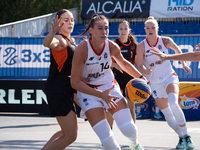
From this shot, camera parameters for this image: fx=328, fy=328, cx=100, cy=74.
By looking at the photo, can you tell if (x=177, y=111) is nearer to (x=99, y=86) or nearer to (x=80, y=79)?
(x=99, y=86)

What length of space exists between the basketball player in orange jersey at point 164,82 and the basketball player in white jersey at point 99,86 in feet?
5.00

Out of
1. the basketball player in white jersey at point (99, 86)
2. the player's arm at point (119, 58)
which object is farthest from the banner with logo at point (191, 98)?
the basketball player in white jersey at point (99, 86)

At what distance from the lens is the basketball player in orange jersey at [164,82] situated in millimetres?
5363

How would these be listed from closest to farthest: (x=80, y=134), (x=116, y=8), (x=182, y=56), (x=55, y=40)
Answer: (x=55, y=40) < (x=182, y=56) < (x=80, y=134) < (x=116, y=8)

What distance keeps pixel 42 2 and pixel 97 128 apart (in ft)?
89.1

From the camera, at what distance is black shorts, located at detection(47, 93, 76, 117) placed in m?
3.88

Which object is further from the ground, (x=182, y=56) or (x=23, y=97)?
(x=182, y=56)

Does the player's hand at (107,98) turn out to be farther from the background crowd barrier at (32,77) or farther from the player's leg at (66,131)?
the background crowd barrier at (32,77)

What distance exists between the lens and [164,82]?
5605mm

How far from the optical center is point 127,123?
151 inches

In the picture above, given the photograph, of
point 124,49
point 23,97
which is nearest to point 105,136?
point 124,49

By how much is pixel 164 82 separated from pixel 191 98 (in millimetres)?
3752

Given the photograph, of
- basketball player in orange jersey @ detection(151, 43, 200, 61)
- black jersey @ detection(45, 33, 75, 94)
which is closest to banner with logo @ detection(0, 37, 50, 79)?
basketball player in orange jersey @ detection(151, 43, 200, 61)

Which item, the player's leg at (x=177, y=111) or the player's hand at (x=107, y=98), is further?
the player's leg at (x=177, y=111)
